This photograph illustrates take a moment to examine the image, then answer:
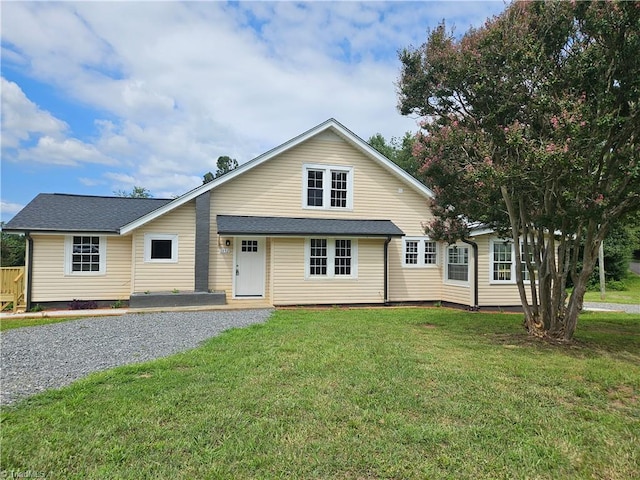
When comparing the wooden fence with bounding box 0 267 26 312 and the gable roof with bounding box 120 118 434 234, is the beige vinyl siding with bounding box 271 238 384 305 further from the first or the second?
the wooden fence with bounding box 0 267 26 312

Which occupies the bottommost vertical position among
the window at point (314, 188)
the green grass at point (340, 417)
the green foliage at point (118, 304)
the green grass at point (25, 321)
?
the green grass at point (25, 321)

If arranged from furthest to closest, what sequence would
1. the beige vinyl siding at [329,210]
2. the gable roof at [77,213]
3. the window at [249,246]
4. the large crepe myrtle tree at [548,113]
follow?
the window at [249,246] → the beige vinyl siding at [329,210] → the gable roof at [77,213] → the large crepe myrtle tree at [548,113]

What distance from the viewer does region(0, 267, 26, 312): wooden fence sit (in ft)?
40.4

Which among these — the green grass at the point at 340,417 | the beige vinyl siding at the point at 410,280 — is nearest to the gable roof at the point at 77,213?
the green grass at the point at 340,417

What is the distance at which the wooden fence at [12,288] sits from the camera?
12328mm

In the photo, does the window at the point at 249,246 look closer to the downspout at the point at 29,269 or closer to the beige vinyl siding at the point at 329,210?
the beige vinyl siding at the point at 329,210

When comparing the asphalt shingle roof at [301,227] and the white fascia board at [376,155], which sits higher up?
the white fascia board at [376,155]

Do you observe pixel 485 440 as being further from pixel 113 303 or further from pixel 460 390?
pixel 113 303

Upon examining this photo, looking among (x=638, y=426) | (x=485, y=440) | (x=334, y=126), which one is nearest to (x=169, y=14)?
(x=334, y=126)

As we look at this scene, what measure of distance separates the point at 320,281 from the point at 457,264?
17.9 feet

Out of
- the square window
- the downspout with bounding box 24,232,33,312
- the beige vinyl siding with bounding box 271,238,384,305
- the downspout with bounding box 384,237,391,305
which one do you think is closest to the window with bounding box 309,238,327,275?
the beige vinyl siding with bounding box 271,238,384,305

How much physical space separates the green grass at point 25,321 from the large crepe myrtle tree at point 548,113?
36.0 ft

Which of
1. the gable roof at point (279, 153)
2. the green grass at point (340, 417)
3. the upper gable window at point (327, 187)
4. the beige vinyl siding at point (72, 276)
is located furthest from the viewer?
the upper gable window at point (327, 187)

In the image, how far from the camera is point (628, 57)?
6340 mm
